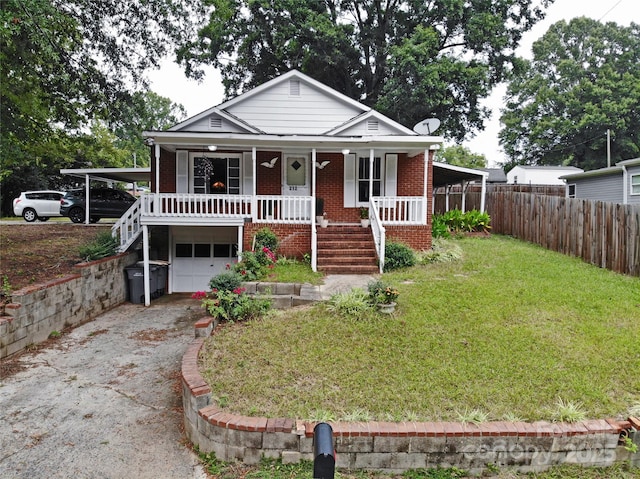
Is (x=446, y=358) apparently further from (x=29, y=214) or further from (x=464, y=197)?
(x=29, y=214)

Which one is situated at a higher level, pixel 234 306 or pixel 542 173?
pixel 542 173

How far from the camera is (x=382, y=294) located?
677 centimetres

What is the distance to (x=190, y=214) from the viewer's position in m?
11.2

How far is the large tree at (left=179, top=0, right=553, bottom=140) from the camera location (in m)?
21.2

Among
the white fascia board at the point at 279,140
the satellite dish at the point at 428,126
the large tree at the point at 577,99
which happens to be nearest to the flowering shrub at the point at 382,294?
the white fascia board at the point at 279,140

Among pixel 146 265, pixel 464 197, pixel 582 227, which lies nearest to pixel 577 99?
pixel 464 197

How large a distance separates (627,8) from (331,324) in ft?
36.7

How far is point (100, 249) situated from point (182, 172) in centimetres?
350

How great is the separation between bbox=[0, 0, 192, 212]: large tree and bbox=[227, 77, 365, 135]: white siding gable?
10.9 feet

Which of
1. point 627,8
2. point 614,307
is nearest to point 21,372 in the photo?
point 614,307

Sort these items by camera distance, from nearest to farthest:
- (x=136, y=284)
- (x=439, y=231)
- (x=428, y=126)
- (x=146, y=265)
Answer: (x=146, y=265) < (x=136, y=284) < (x=428, y=126) < (x=439, y=231)

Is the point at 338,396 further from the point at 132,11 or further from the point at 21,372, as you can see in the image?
the point at 132,11

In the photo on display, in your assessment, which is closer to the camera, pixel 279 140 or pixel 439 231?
pixel 279 140

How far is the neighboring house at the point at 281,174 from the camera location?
11.5 m
